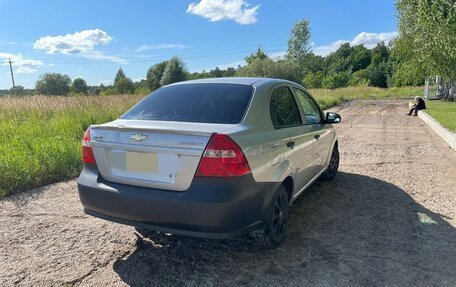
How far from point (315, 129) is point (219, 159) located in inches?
88.1

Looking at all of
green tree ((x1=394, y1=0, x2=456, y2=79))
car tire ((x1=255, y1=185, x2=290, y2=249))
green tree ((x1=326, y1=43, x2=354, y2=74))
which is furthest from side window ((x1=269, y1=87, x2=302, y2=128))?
green tree ((x1=326, y1=43, x2=354, y2=74))

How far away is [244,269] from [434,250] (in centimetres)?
193

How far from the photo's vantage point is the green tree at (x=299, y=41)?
63375 mm

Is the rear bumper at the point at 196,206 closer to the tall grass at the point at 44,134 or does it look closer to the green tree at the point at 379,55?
the tall grass at the point at 44,134

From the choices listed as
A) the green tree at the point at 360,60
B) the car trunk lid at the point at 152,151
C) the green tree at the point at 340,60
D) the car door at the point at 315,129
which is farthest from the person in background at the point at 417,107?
the green tree at the point at 360,60

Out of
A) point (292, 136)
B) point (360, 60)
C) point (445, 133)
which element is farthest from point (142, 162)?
point (360, 60)

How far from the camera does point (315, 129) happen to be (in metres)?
4.44

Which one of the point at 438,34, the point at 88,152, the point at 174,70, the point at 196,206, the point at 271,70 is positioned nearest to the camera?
the point at 196,206

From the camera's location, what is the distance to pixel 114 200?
9.39 feet

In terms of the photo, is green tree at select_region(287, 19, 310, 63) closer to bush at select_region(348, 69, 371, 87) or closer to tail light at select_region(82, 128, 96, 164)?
bush at select_region(348, 69, 371, 87)

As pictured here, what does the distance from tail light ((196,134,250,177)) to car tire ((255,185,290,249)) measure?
0.73 metres

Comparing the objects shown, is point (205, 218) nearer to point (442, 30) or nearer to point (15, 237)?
point (15, 237)

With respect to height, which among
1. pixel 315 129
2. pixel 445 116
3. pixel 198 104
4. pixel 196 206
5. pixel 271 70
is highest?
pixel 271 70

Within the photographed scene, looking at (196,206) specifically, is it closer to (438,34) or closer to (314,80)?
(438,34)
